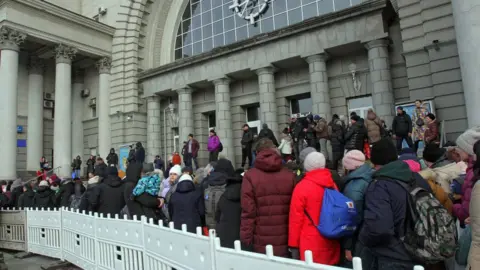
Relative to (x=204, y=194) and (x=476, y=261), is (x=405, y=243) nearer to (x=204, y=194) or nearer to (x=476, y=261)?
(x=476, y=261)

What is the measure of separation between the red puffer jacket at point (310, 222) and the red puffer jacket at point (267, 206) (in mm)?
234

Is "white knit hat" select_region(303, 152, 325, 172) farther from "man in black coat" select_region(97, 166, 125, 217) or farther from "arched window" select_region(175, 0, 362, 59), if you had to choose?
"arched window" select_region(175, 0, 362, 59)

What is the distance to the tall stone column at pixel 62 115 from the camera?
20.5 metres

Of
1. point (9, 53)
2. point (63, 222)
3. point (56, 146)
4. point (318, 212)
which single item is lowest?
point (63, 222)

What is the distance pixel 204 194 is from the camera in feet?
16.5

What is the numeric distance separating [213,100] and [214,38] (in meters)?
4.23

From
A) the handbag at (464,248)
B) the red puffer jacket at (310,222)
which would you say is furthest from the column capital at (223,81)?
the handbag at (464,248)

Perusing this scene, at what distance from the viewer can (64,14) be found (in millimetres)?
20781

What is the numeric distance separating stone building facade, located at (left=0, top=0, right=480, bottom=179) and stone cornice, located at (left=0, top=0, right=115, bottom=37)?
0.07m

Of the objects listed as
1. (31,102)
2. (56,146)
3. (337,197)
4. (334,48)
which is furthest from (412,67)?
(31,102)

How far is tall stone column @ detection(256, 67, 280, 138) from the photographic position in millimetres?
16875

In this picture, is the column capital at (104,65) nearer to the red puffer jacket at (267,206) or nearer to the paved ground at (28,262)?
the paved ground at (28,262)

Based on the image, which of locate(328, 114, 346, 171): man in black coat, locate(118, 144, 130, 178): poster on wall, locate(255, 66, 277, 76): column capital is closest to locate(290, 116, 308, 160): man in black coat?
locate(328, 114, 346, 171): man in black coat

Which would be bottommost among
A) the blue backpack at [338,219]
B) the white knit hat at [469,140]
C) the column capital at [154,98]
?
the blue backpack at [338,219]
